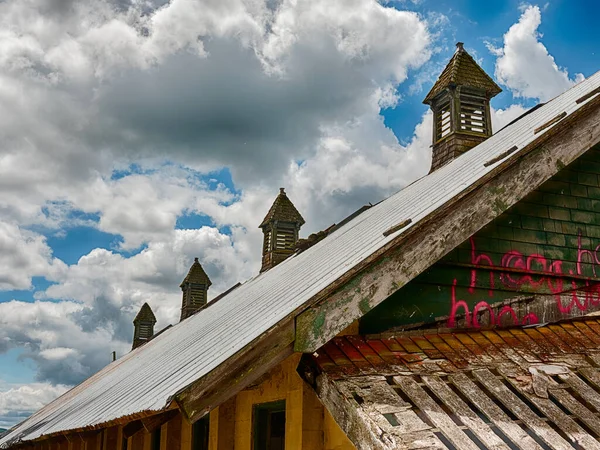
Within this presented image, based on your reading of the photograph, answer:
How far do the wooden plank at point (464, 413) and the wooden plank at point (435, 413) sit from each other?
86mm

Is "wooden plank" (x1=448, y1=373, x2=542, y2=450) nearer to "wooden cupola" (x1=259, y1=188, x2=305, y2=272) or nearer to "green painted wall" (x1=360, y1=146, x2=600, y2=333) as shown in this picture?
"green painted wall" (x1=360, y1=146, x2=600, y2=333)

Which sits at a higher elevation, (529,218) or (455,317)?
(529,218)

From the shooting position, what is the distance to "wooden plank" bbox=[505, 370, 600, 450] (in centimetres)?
453

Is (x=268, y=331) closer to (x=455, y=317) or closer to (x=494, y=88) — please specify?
(x=455, y=317)

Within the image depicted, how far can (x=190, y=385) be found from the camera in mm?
4453

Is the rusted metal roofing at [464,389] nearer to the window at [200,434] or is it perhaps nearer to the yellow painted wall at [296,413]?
Result: the yellow painted wall at [296,413]

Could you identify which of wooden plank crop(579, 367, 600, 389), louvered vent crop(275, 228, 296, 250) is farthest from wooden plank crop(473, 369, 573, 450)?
louvered vent crop(275, 228, 296, 250)

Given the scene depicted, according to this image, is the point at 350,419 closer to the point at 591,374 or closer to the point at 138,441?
the point at 591,374

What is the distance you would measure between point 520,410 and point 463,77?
12298 mm

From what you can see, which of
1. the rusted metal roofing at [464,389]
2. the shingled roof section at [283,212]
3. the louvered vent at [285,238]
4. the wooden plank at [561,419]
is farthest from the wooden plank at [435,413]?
the shingled roof section at [283,212]

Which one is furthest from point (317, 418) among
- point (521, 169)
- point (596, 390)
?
point (521, 169)

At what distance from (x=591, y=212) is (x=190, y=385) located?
4.88 m

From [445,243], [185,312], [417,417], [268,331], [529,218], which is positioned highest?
[185,312]

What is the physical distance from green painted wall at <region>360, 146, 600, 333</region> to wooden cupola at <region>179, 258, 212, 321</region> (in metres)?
29.3
